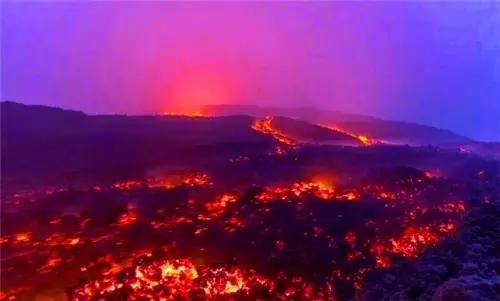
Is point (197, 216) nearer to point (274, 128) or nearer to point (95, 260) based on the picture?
point (95, 260)

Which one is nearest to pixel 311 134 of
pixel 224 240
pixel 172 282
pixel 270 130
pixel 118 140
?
pixel 270 130

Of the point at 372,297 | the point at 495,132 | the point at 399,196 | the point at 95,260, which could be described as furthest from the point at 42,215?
the point at 495,132

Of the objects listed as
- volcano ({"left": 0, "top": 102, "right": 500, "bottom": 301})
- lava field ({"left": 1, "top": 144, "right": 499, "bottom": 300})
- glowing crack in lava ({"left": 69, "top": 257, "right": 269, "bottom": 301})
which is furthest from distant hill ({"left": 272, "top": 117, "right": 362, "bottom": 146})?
glowing crack in lava ({"left": 69, "top": 257, "right": 269, "bottom": 301})

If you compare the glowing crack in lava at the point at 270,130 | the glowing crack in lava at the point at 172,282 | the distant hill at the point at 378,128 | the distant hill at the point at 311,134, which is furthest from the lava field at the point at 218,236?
the distant hill at the point at 378,128

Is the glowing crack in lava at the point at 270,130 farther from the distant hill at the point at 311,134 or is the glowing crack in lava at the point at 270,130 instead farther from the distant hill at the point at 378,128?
the distant hill at the point at 378,128

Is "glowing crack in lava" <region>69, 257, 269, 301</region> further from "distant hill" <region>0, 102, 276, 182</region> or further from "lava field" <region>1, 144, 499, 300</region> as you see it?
"distant hill" <region>0, 102, 276, 182</region>

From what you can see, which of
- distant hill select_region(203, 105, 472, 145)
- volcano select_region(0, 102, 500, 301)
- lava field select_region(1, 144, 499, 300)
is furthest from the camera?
distant hill select_region(203, 105, 472, 145)
